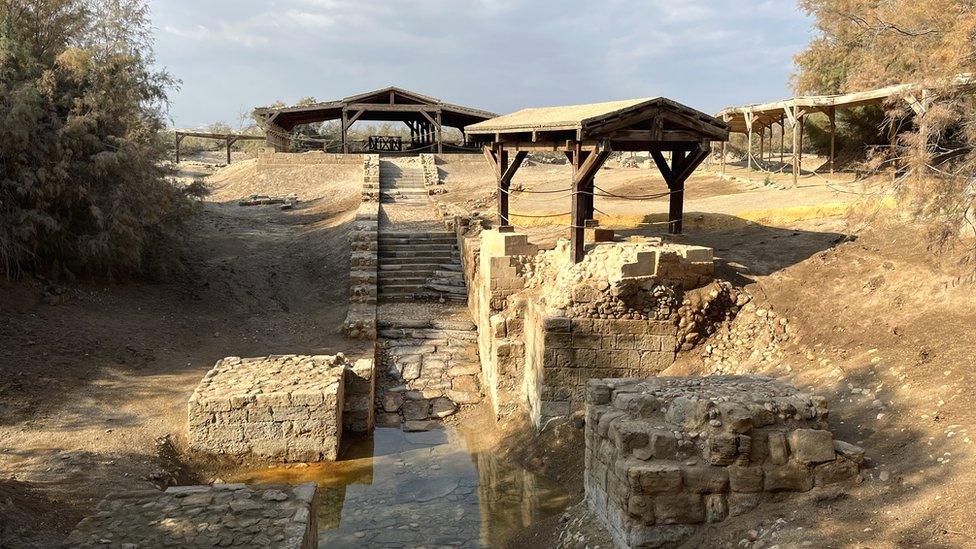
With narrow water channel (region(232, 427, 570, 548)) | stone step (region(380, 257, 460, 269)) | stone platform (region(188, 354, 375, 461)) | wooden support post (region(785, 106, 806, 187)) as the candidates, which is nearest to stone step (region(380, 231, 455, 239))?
stone step (region(380, 257, 460, 269))

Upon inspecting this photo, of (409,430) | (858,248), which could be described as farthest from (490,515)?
(858,248)

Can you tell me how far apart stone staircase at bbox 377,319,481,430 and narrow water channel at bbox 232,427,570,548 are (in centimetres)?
102

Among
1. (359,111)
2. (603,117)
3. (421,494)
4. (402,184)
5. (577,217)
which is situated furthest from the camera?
(359,111)

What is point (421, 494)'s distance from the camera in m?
8.35

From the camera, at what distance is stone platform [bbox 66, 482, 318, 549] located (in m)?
5.61

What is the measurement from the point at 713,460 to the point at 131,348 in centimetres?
996

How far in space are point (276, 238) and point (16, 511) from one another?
13.2 metres

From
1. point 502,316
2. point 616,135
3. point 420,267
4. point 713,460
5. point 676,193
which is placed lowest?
point 713,460

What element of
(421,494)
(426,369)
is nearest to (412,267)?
(426,369)

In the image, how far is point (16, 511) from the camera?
6.11 metres

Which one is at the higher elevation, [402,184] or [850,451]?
[402,184]

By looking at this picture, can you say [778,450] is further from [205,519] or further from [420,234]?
[420,234]

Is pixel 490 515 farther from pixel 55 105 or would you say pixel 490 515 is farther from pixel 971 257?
pixel 55 105

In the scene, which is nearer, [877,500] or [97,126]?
[877,500]
